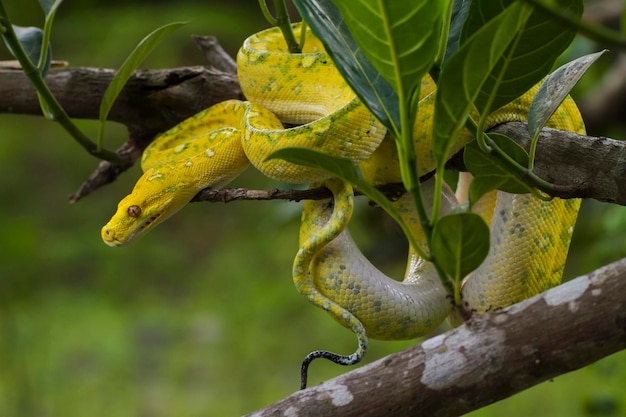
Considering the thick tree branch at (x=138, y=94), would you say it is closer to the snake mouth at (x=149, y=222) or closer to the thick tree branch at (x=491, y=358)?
the snake mouth at (x=149, y=222)

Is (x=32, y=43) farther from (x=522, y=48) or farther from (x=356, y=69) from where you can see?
(x=522, y=48)

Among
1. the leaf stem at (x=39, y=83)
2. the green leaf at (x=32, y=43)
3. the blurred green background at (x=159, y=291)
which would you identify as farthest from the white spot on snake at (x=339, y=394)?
the blurred green background at (x=159, y=291)

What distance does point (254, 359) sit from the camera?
3809 millimetres

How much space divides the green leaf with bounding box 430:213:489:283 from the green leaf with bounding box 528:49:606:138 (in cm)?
29

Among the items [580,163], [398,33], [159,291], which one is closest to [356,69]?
[398,33]

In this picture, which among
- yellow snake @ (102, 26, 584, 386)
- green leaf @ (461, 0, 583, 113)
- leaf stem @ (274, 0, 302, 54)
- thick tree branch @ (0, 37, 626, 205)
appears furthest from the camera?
thick tree branch @ (0, 37, 626, 205)

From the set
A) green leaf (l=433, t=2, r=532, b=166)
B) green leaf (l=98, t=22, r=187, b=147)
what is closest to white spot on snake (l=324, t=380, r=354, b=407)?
green leaf (l=433, t=2, r=532, b=166)

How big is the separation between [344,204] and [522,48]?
1.79ft

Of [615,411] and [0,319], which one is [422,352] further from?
[0,319]

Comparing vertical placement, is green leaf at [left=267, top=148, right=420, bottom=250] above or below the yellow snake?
above

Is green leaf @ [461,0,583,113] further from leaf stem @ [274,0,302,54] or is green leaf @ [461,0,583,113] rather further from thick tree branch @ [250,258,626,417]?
leaf stem @ [274,0,302,54]

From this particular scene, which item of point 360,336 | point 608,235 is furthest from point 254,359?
point 360,336

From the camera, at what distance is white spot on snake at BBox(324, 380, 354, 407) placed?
3.34 ft

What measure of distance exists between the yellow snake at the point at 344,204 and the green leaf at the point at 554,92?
268 mm
